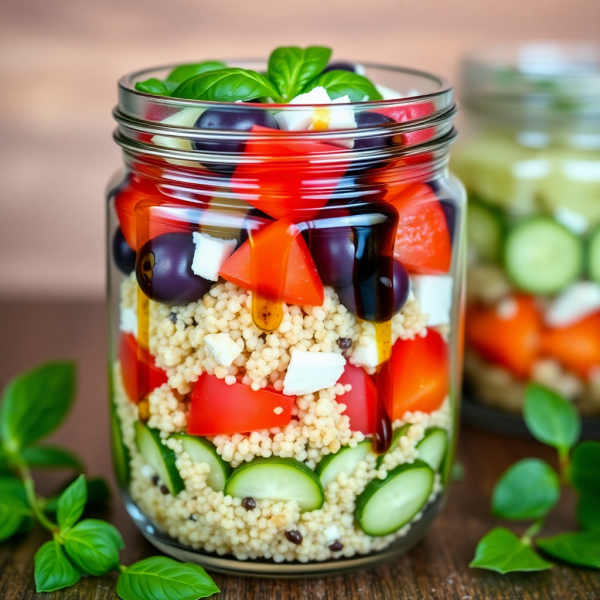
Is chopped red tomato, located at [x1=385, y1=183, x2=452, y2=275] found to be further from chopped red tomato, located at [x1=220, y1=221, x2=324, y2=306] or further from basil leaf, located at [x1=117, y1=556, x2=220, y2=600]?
basil leaf, located at [x1=117, y1=556, x2=220, y2=600]

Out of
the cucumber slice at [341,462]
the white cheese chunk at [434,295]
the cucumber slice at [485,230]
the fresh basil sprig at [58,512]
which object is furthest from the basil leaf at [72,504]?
the cucumber slice at [485,230]

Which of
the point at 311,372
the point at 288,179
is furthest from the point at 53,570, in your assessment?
the point at 288,179

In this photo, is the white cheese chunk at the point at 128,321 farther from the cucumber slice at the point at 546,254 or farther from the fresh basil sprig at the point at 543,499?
the cucumber slice at the point at 546,254

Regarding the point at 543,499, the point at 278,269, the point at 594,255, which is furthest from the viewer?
the point at 594,255

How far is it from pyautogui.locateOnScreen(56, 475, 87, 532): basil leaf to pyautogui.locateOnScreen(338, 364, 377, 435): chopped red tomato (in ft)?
0.80

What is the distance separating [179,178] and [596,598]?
0.51 m

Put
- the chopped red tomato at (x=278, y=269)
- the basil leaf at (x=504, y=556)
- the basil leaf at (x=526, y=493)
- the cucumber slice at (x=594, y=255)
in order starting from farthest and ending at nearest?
the cucumber slice at (x=594, y=255)
the basil leaf at (x=526, y=493)
the basil leaf at (x=504, y=556)
the chopped red tomato at (x=278, y=269)

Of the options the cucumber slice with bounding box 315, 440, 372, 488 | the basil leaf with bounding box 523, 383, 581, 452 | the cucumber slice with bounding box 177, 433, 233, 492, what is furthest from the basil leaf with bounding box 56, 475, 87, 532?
the basil leaf with bounding box 523, 383, 581, 452

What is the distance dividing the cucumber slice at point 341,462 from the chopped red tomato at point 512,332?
420 millimetres

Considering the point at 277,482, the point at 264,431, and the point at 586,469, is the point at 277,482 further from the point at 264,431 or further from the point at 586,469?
the point at 586,469

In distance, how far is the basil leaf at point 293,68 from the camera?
0.73m

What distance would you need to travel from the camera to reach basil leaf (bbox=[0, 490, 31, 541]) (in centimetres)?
79

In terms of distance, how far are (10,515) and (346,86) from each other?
0.50m

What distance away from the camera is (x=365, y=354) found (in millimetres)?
685
